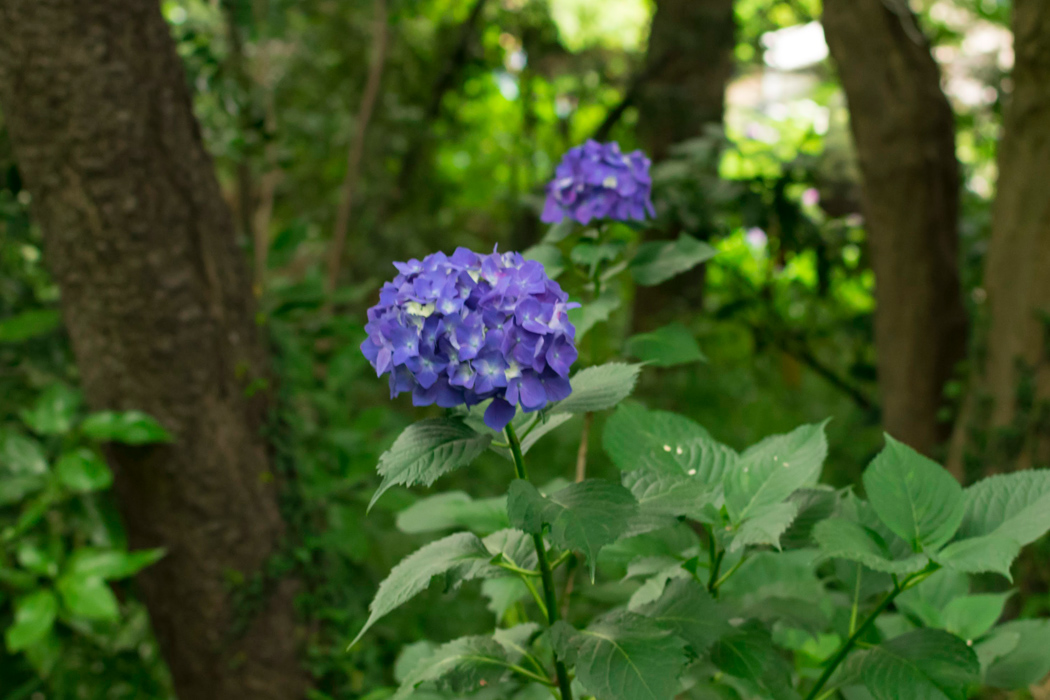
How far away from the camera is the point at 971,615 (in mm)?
1138

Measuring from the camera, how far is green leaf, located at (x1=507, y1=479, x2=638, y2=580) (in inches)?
29.4

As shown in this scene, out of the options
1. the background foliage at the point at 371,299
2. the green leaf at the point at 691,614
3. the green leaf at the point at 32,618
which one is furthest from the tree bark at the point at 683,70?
the green leaf at the point at 32,618

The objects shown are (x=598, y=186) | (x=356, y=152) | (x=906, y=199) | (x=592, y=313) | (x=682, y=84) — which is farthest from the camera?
(x=682, y=84)

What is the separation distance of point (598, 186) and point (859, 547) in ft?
2.49

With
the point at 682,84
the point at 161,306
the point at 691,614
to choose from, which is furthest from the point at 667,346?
the point at 682,84

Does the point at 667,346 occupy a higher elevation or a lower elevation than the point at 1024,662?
higher

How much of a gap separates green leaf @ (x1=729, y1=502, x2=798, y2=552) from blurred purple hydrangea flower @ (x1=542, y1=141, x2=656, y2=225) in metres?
0.66

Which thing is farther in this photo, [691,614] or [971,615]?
[971,615]

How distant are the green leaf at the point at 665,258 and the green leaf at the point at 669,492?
0.46 m

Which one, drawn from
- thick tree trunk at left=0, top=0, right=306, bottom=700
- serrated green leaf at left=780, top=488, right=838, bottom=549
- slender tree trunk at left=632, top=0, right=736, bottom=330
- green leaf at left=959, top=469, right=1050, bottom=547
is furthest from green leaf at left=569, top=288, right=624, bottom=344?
slender tree trunk at left=632, top=0, right=736, bottom=330

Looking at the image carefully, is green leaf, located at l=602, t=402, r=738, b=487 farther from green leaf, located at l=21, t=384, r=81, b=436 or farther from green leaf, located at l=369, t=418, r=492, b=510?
green leaf, located at l=21, t=384, r=81, b=436

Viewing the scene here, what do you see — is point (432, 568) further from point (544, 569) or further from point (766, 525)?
point (766, 525)

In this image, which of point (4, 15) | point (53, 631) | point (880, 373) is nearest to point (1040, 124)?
point (880, 373)

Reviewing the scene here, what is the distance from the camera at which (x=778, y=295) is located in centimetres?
323
